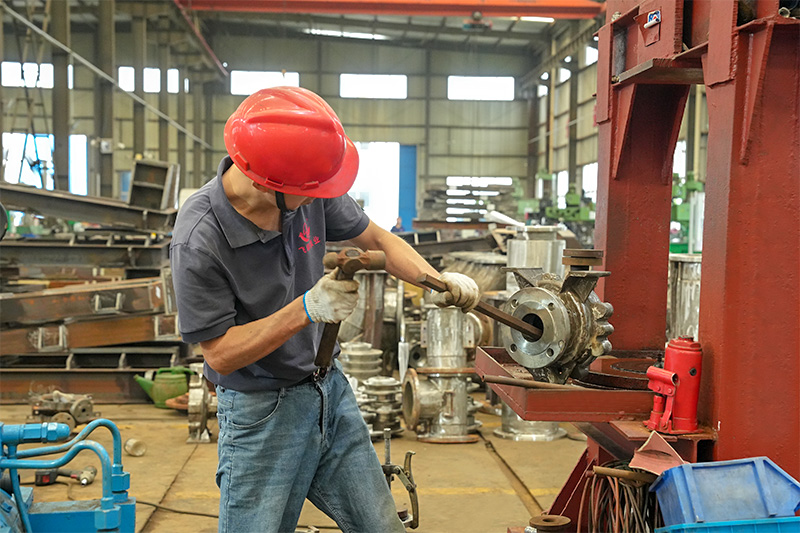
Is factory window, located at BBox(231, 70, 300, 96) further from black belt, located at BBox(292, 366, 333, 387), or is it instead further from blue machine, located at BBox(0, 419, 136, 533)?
black belt, located at BBox(292, 366, 333, 387)

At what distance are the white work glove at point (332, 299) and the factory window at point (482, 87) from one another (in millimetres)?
21443

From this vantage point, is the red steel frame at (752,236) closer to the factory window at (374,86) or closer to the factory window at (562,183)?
the factory window at (562,183)

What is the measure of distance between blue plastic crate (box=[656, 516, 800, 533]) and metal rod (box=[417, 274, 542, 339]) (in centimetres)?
65

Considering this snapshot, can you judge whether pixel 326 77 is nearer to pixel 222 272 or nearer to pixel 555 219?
pixel 555 219

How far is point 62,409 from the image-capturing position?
5074 mm

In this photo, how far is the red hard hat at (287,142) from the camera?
6.13 ft

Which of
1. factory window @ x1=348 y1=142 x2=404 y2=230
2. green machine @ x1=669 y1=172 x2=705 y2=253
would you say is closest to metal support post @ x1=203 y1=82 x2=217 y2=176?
factory window @ x1=348 y1=142 x2=404 y2=230

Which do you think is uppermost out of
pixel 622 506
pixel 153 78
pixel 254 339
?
pixel 153 78

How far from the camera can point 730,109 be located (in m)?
2.06

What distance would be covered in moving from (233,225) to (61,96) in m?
9.45

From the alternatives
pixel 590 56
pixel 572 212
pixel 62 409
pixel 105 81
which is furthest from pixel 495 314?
pixel 590 56

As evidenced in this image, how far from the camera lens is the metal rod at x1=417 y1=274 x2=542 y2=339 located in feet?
6.53

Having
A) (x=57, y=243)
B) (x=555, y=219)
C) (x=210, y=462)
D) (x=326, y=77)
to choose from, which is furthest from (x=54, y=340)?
(x=326, y=77)

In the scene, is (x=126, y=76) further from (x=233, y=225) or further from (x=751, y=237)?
(x=751, y=237)
